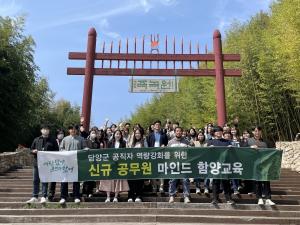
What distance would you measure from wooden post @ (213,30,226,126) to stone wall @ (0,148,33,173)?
7.83 meters

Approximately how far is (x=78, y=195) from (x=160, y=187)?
1978mm

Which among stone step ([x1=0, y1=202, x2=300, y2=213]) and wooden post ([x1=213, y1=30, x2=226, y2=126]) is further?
wooden post ([x1=213, y1=30, x2=226, y2=126])

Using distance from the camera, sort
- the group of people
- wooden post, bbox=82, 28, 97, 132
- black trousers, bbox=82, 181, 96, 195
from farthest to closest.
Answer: wooden post, bbox=82, 28, 97, 132
black trousers, bbox=82, 181, 96, 195
the group of people

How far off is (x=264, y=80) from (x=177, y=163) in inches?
532

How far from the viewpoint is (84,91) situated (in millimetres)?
15742

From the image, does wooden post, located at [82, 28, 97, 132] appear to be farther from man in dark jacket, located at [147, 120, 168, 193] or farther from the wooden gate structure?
man in dark jacket, located at [147, 120, 168, 193]

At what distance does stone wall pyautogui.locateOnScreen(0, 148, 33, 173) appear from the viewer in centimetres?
1511

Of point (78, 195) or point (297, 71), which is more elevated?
point (297, 71)

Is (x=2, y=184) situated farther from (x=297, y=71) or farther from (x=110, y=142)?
(x=297, y=71)

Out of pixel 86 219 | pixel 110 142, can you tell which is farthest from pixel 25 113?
pixel 86 219

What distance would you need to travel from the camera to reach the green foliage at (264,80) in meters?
16.4

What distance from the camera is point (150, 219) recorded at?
339 inches

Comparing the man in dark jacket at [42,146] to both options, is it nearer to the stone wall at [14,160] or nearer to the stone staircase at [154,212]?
the stone staircase at [154,212]

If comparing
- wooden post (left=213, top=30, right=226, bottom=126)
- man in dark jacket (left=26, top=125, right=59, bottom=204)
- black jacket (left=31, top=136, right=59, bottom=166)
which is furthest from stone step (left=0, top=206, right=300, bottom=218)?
wooden post (left=213, top=30, right=226, bottom=126)
